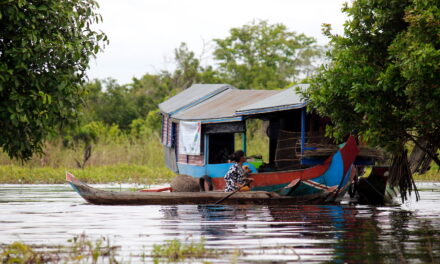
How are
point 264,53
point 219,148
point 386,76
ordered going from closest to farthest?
point 386,76 → point 219,148 → point 264,53

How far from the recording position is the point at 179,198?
14.5 meters

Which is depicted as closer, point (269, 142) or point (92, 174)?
point (269, 142)

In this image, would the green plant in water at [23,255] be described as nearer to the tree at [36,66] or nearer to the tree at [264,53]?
the tree at [36,66]

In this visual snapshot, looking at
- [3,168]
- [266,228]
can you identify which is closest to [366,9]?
[266,228]

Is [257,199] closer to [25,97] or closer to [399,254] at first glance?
[25,97]

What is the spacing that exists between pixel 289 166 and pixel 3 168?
564 inches

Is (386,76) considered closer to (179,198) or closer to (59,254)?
(59,254)

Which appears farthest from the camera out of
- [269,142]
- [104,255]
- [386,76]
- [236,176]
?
[269,142]

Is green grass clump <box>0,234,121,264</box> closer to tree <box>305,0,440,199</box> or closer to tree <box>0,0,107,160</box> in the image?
tree <box>0,0,107,160</box>

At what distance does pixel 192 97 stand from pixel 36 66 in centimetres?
1079

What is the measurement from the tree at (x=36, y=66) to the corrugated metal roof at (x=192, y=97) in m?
9.37

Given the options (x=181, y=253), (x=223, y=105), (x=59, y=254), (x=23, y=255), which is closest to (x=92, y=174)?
(x=223, y=105)

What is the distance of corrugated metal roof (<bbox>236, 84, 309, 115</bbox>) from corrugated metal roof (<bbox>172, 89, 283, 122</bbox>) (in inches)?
25.8

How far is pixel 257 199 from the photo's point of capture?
1408cm
